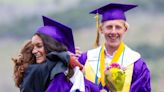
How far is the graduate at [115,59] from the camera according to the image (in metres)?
8.05

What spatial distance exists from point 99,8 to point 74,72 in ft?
6.31

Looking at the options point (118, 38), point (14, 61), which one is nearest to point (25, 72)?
point (14, 61)

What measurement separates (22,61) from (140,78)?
5.26ft

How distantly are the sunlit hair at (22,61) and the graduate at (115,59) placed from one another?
112 cm

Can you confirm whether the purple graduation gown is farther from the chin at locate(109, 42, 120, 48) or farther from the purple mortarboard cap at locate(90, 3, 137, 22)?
the purple mortarboard cap at locate(90, 3, 137, 22)

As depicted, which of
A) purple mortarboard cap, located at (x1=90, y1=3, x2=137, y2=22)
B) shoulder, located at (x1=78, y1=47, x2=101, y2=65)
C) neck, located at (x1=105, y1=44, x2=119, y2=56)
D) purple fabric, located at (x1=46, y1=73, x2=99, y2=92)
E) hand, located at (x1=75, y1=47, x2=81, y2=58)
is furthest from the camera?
purple mortarboard cap, located at (x1=90, y1=3, x2=137, y2=22)

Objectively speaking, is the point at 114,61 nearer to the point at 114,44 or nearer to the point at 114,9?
the point at 114,44

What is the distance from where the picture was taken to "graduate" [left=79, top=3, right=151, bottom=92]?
26.4ft

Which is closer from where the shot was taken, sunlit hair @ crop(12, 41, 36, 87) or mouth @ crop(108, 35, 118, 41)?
sunlit hair @ crop(12, 41, 36, 87)

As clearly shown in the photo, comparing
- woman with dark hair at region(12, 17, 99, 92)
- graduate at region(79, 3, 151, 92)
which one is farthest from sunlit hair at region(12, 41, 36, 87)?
graduate at region(79, 3, 151, 92)

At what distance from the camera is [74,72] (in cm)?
687

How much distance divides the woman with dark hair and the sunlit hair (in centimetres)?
7

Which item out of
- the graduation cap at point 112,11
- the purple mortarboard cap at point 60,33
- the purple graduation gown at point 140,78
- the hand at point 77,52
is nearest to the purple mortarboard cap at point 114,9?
the graduation cap at point 112,11

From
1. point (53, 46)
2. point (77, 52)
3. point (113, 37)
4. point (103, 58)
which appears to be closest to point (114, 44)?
point (113, 37)
